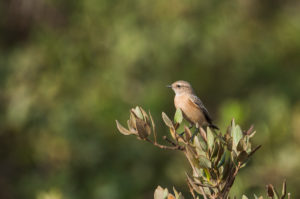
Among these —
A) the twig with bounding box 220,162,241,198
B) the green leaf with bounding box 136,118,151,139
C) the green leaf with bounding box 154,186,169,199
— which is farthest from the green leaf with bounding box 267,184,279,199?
the green leaf with bounding box 136,118,151,139

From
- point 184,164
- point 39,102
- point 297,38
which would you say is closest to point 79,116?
point 39,102

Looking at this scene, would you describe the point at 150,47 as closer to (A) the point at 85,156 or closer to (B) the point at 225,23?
(B) the point at 225,23

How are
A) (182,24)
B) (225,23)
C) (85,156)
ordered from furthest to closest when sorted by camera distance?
(225,23) → (182,24) → (85,156)

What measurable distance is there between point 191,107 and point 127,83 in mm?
4749

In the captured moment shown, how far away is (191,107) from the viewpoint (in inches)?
240

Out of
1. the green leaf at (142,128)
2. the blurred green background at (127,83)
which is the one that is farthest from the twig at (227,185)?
the blurred green background at (127,83)

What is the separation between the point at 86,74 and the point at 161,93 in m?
1.95

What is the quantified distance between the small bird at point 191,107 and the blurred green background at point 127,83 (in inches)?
40.4

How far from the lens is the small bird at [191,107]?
232 inches

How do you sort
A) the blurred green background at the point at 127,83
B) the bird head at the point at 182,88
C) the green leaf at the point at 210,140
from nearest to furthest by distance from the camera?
the green leaf at the point at 210,140 < the bird head at the point at 182,88 < the blurred green background at the point at 127,83

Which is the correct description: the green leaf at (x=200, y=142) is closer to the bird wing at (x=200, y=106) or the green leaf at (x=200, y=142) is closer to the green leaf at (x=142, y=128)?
the green leaf at (x=142, y=128)

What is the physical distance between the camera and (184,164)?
862 centimetres

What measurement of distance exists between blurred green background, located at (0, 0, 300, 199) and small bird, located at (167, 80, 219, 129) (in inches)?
40.4

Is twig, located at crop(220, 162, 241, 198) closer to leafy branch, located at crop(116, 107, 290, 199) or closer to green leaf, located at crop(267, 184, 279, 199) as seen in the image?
leafy branch, located at crop(116, 107, 290, 199)
